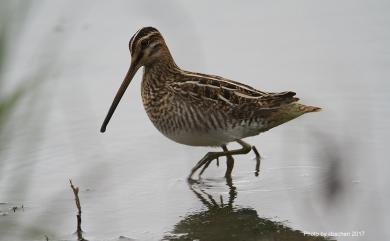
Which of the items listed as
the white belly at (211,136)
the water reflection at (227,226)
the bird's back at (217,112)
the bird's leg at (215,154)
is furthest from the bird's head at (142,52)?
the water reflection at (227,226)

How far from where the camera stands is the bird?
20.8 feet

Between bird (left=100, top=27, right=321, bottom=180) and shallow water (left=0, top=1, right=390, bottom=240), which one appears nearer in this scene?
shallow water (left=0, top=1, right=390, bottom=240)

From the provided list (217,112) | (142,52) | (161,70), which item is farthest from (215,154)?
(142,52)

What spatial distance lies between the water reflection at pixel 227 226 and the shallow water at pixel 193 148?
0.01m

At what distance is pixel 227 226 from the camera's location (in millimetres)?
5430

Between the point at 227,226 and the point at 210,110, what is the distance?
3.90ft

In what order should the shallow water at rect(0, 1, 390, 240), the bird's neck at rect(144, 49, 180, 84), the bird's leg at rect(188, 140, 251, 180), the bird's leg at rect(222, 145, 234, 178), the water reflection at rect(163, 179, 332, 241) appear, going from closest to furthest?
the shallow water at rect(0, 1, 390, 240)
the water reflection at rect(163, 179, 332, 241)
the bird's leg at rect(188, 140, 251, 180)
the bird's leg at rect(222, 145, 234, 178)
the bird's neck at rect(144, 49, 180, 84)

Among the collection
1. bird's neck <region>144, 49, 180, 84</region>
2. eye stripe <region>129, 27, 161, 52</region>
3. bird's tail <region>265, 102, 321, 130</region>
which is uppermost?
eye stripe <region>129, 27, 161, 52</region>

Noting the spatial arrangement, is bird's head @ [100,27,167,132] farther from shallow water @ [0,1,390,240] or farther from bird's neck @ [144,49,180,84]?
shallow water @ [0,1,390,240]

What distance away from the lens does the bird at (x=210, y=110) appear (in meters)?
6.34

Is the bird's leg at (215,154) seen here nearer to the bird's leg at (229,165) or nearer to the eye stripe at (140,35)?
the bird's leg at (229,165)

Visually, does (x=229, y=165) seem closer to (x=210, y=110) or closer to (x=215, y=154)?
(x=215, y=154)

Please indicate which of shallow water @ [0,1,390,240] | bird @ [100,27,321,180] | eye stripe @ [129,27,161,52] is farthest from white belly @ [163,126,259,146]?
eye stripe @ [129,27,161,52]

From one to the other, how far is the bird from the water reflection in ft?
1.81
